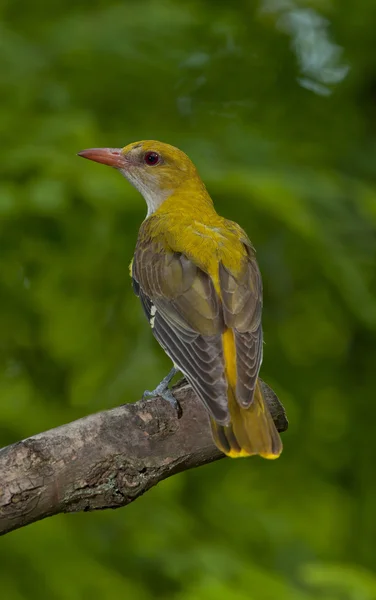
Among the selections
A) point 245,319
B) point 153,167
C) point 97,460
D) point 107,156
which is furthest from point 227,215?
point 97,460

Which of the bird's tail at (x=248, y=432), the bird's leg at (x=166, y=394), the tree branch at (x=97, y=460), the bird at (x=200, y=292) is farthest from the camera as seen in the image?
the bird's leg at (x=166, y=394)

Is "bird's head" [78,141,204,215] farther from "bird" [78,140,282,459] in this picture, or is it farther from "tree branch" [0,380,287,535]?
"tree branch" [0,380,287,535]

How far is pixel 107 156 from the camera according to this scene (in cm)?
514

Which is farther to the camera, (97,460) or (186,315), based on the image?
(186,315)

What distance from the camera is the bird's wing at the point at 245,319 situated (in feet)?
12.8

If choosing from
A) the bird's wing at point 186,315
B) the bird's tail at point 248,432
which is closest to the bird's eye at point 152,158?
the bird's wing at point 186,315

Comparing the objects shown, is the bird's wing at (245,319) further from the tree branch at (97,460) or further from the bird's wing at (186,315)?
the tree branch at (97,460)

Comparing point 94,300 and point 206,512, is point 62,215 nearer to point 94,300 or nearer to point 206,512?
point 94,300

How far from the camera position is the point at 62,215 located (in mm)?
5008

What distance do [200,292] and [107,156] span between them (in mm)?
1157

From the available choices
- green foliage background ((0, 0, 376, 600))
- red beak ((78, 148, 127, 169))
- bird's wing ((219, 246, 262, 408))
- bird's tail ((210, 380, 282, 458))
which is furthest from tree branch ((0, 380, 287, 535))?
red beak ((78, 148, 127, 169))

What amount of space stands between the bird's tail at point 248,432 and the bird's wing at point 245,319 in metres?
0.05

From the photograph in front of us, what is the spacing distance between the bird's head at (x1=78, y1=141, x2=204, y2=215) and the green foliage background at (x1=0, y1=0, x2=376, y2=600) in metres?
0.08

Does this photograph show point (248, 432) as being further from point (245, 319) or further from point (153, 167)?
point (153, 167)
